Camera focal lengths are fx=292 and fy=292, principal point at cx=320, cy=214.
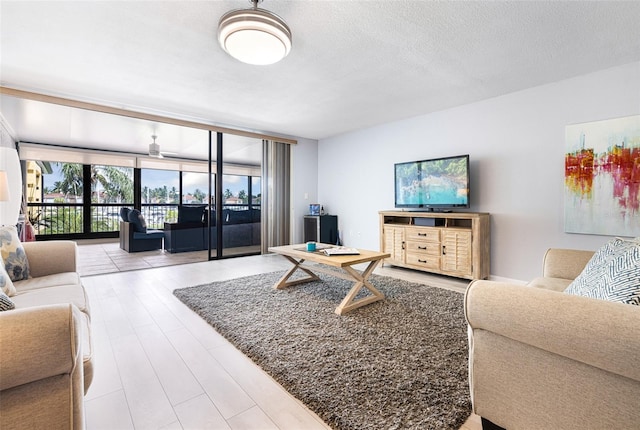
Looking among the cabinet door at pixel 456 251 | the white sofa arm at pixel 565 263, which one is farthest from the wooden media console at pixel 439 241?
the white sofa arm at pixel 565 263

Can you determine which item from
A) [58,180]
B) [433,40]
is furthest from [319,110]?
[58,180]

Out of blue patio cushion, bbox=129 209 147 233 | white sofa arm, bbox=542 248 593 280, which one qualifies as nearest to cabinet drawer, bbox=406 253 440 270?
white sofa arm, bbox=542 248 593 280

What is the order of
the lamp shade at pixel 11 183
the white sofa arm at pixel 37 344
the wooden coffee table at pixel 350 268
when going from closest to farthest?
the white sofa arm at pixel 37 344, the wooden coffee table at pixel 350 268, the lamp shade at pixel 11 183

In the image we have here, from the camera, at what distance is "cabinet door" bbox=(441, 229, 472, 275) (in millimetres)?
3580

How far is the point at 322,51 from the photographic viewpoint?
8.39 feet

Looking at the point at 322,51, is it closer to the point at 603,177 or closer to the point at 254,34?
the point at 254,34

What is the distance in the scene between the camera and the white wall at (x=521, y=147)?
118 inches

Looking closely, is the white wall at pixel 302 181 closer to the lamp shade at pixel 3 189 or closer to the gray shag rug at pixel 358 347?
the gray shag rug at pixel 358 347

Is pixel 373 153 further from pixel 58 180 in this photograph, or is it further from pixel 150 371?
pixel 58 180

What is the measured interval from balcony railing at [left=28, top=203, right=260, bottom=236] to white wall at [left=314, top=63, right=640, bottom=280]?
488cm

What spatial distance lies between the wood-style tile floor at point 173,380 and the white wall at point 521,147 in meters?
2.83

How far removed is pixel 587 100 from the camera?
3.03 m

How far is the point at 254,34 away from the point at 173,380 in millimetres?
2208

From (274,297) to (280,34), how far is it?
2298 mm
